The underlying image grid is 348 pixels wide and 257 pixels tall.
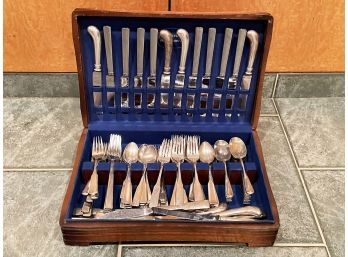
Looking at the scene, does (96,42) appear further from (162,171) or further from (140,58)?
(162,171)

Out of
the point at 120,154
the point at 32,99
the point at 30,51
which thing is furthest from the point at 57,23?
the point at 120,154

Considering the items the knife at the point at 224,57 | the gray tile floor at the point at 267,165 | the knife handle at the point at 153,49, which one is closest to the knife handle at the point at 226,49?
the knife at the point at 224,57

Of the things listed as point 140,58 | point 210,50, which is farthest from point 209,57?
point 140,58

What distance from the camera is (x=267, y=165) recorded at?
2.74 ft

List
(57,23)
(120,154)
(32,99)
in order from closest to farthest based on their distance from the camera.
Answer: (120,154) < (57,23) < (32,99)

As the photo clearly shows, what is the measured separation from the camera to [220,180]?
0.74 m

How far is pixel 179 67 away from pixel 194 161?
172 millimetres

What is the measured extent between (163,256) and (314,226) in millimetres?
267

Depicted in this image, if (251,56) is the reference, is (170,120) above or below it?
below

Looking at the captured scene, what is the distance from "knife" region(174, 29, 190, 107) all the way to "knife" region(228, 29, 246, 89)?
0.09m

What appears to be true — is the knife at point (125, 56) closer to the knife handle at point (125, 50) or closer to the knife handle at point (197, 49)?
the knife handle at point (125, 50)

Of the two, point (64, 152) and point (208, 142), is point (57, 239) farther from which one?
point (208, 142)

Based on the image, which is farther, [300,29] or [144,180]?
[300,29]

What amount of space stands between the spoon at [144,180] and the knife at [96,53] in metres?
0.15
